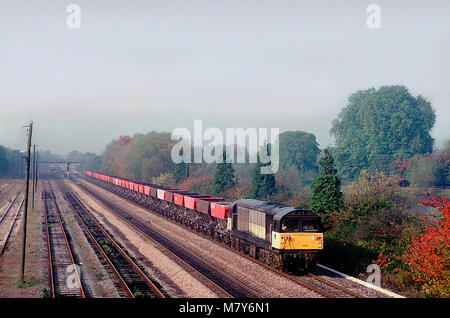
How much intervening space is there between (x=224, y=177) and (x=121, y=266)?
1568 inches

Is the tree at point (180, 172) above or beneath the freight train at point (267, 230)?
above

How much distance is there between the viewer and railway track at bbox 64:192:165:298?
19.3 metres

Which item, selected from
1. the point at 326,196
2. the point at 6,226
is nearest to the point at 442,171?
the point at 326,196

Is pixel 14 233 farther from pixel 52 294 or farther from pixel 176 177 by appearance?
pixel 176 177

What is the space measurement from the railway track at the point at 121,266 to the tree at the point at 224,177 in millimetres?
24805

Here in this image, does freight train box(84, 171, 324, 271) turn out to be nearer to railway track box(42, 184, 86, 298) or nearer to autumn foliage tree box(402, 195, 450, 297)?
autumn foliage tree box(402, 195, 450, 297)

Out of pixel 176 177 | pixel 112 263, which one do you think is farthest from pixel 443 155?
pixel 112 263

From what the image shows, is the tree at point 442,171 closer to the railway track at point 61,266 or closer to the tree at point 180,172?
the tree at point 180,172

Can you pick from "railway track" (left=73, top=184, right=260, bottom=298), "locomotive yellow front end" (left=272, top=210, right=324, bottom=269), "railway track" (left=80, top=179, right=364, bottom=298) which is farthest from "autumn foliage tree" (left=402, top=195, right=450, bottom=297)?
"railway track" (left=73, top=184, right=260, bottom=298)

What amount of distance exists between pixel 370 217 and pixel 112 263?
651 inches

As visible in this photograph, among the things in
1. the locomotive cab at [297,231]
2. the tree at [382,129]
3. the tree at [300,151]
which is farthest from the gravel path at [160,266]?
the tree at [300,151]

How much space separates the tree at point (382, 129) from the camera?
73812 mm

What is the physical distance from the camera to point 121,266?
80.2 ft
